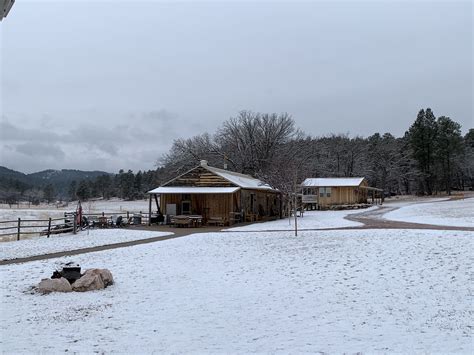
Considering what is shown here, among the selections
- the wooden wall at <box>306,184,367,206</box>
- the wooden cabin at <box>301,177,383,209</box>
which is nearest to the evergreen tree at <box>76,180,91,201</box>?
the wooden cabin at <box>301,177,383,209</box>

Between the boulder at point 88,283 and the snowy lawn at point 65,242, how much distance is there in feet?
21.8

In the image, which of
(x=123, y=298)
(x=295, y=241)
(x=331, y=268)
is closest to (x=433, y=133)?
(x=295, y=241)

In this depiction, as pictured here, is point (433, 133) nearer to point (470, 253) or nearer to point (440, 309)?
point (470, 253)

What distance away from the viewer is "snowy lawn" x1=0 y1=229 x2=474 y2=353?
7.36 metres

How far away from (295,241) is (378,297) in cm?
927

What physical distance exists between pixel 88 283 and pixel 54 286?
785 millimetres

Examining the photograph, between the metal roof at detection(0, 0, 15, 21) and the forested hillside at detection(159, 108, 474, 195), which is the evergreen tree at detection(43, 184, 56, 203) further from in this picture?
the metal roof at detection(0, 0, 15, 21)

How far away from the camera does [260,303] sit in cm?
984

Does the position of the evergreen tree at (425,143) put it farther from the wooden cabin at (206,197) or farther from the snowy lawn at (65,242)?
the snowy lawn at (65,242)

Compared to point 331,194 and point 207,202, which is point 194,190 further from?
point 331,194

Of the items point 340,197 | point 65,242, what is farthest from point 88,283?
point 340,197

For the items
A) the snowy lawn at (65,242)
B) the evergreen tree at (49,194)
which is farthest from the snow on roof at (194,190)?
the evergreen tree at (49,194)

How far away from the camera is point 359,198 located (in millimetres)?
56844

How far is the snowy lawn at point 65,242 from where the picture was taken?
701 inches
